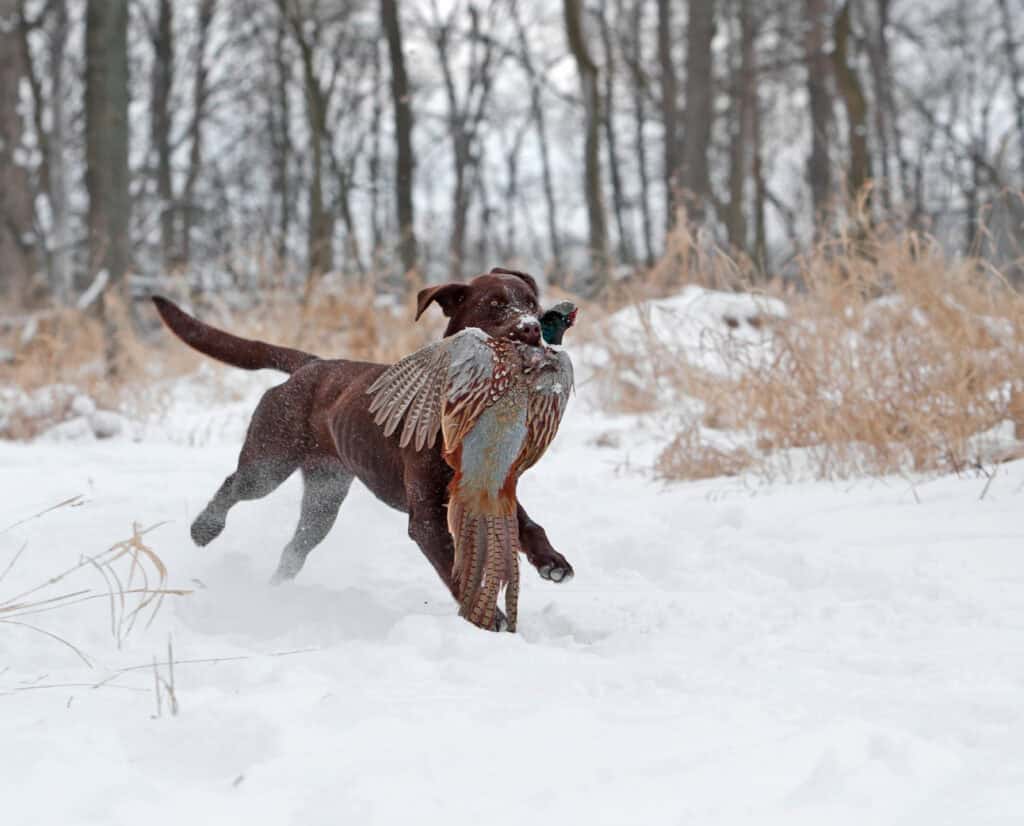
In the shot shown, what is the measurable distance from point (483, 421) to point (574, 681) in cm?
63

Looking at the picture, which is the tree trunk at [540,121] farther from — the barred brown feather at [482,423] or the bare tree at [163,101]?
the barred brown feather at [482,423]

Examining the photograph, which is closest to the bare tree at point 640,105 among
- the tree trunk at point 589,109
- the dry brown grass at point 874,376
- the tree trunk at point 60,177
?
the tree trunk at point 589,109

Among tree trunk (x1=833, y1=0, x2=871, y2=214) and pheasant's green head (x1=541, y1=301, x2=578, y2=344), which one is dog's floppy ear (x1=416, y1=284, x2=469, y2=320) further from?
tree trunk (x1=833, y1=0, x2=871, y2=214)

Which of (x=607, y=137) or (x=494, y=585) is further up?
(x=607, y=137)

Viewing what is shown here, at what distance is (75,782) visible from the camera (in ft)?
4.68

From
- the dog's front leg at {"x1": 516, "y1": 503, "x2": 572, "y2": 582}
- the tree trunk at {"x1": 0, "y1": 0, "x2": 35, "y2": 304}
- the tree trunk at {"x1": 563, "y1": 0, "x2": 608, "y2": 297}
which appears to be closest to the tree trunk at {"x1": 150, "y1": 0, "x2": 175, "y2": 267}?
the tree trunk at {"x1": 0, "y1": 0, "x2": 35, "y2": 304}

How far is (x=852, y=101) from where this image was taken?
11219 millimetres

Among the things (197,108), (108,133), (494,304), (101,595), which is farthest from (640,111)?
(101,595)

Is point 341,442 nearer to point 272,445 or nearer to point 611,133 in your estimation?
point 272,445

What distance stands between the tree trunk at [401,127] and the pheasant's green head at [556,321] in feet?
30.7

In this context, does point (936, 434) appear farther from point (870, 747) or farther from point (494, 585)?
point (870, 747)

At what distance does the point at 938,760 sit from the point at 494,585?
3.51 ft

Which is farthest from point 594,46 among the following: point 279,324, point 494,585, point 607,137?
point 494,585

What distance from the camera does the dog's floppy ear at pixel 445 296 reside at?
2514mm
